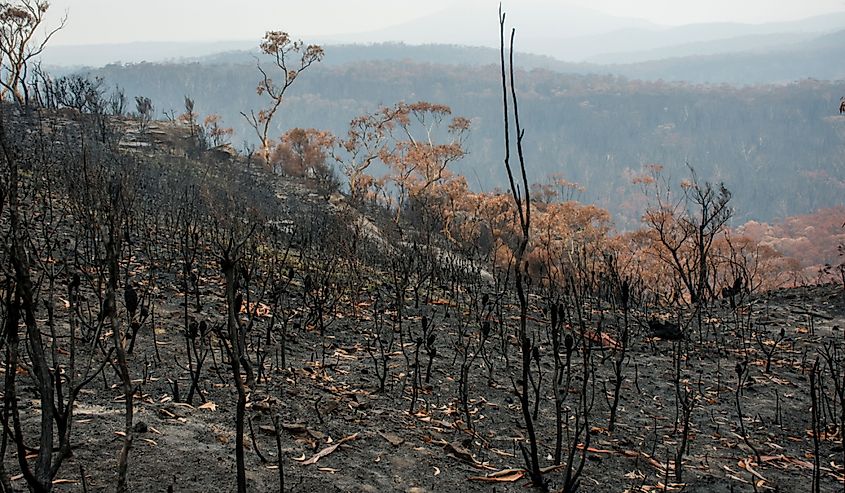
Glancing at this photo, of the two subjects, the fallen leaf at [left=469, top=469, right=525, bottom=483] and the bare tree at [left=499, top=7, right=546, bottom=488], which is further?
the fallen leaf at [left=469, top=469, right=525, bottom=483]

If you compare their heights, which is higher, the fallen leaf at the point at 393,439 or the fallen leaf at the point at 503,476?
the fallen leaf at the point at 393,439

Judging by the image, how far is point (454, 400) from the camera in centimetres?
421

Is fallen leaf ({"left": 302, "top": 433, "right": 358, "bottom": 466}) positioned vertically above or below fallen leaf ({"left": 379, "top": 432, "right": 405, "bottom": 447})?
above

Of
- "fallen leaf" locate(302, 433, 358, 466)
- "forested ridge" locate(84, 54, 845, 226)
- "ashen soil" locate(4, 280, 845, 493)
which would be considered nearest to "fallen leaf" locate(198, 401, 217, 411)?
"ashen soil" locate(4, 280, 845, 493)

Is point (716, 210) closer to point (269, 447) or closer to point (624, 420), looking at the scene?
point (624, 420)

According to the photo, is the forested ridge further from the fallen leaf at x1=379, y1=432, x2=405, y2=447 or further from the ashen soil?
the fallen leaf at x1=379, y1=432, x2=405, y2=447

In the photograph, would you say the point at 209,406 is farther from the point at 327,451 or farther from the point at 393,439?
the point at 393,439

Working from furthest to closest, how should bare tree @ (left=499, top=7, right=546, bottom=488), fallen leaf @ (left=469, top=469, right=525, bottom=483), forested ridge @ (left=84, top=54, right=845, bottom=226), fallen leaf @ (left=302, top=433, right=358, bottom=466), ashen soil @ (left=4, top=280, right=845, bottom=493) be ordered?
forested ridge @ (left=84, top=54, right=845, bottom=226), fallen leaf @ (left=469, top=469, right=525, bottom=483), fallen leaf @ (left=302, top=433, right=358, bottom=466), ashen soil @ (left=4, top=280, right=845, bottom=493), bare tree @ (left=499, top=7, right=546, bottom=488)

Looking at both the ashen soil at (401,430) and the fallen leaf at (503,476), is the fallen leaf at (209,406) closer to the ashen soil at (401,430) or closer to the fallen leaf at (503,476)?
the ashen soil at (401,430)

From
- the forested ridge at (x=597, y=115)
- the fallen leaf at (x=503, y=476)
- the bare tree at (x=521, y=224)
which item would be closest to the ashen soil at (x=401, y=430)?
the fallen leaf at (x=503, y=476)

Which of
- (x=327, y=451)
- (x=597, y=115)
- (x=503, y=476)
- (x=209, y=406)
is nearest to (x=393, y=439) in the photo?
(x=327, y=451)

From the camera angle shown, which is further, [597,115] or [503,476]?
[597,115]

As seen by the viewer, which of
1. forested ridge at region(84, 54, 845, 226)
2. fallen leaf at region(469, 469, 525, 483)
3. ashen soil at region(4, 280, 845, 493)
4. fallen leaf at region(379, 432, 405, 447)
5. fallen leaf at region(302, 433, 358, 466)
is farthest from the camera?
forested ridge at region(84, 54, 845, 226)

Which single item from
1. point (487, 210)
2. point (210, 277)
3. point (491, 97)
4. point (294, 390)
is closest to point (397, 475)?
point (294, 390)
